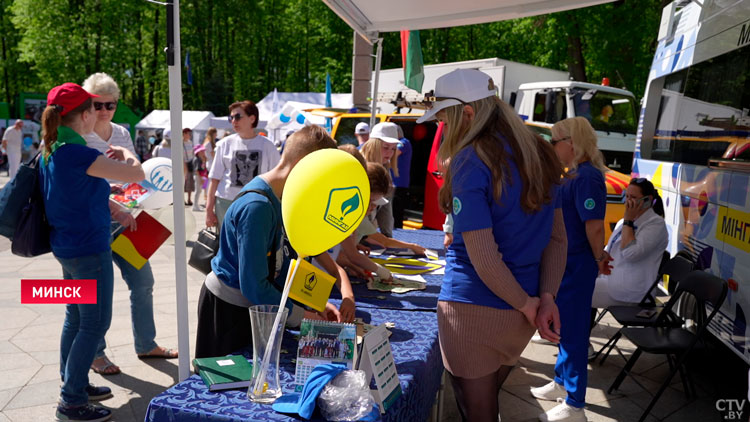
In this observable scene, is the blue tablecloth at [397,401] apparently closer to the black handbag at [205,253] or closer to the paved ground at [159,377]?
the black handbag at [205,253]

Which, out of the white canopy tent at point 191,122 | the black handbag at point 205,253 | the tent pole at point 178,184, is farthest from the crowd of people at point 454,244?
the white canopy tent at point 191,122

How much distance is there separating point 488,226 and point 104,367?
3.00m

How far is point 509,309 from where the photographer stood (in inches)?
73.2

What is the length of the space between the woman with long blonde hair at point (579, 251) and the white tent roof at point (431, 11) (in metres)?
1.82

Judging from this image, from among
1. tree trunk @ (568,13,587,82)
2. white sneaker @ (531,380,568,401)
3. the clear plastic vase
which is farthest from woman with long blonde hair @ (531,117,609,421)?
tree trunk @ (568,13,587,82)

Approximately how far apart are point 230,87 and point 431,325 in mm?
31584

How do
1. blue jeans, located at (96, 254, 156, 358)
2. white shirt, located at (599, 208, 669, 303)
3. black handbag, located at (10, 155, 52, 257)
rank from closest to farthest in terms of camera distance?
black handbag, located at (10, 155, 52, 257) → blue jeans, located at (96, 254, 156, 358) → white shirt, located at (599, 208, 669, 303)

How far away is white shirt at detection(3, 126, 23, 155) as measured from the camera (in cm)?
1482

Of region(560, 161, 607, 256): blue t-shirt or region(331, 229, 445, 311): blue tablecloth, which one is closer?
region(331, 229, 445, 311): blue tablecloth

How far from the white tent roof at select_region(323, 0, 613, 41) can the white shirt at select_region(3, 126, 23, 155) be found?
499 inches

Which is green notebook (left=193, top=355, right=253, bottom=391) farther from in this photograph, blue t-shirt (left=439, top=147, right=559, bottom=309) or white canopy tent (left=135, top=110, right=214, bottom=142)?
white canopy tent (left=135, top=110, right=214, bottom=142)

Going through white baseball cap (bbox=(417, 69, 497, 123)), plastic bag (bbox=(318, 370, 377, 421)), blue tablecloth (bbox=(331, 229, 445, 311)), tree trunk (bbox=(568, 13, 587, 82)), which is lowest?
blue tablecloth (bbox=(331, 229, 445, 311))

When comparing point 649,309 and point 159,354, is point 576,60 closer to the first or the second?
point 649,309

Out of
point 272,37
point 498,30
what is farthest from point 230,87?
point 498,30
